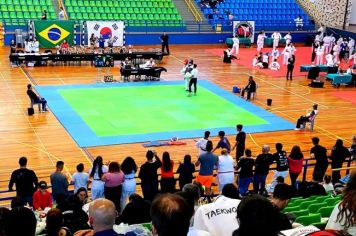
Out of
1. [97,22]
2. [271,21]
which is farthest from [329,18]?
[97,22]

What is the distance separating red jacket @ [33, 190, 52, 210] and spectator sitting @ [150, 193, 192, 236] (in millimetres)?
7317

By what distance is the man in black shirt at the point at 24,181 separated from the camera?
11.4m

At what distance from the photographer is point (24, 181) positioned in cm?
1145

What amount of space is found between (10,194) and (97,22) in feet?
73.6

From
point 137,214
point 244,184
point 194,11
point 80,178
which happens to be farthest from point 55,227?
point 194,11

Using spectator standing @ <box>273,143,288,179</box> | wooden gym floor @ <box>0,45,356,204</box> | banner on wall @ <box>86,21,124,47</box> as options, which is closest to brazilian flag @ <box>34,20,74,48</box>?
banner on wall @ <box>86,21,124,47</box>

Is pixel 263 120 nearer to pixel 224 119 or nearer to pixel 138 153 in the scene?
pixel 224 119

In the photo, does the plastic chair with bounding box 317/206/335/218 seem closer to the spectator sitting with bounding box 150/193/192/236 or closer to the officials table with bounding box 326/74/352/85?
the spectator sitting with bounding box 150/193/192/236

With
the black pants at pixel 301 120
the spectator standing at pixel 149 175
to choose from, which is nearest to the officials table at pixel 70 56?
the black pants at pixel 301 120

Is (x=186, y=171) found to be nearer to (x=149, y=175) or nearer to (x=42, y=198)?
(x=149, y=175)

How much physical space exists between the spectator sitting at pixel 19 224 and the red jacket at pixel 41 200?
6491 millimetres

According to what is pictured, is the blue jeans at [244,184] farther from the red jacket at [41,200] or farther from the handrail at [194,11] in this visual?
the handrail at [194,11]

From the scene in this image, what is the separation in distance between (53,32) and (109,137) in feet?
57.1

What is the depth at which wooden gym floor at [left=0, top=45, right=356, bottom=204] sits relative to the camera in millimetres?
16875
